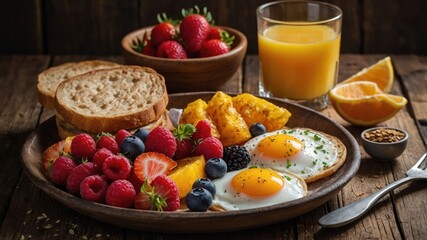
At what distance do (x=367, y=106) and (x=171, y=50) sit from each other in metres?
0.92

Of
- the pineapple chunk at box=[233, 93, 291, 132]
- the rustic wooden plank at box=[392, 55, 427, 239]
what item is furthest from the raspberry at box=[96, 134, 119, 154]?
the rustic wooden plank at box=[392, 55, 427, 239]

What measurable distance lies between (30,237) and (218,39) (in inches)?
59.5

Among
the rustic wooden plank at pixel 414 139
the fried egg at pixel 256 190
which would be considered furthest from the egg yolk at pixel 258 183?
the rustic wooden plank at pixel 414 139

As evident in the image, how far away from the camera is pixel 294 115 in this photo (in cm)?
321

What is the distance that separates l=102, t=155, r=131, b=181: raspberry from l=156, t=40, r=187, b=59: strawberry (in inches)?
43.8

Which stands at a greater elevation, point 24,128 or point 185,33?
point 185,33

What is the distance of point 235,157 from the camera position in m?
2.70

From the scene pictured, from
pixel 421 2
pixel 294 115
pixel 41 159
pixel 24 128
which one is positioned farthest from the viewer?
pixel 421 2

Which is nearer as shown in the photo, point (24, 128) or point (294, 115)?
point (294, 115)

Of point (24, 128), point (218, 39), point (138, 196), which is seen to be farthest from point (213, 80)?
point (138, 196)

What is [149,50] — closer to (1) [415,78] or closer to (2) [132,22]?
(2) [132,22]

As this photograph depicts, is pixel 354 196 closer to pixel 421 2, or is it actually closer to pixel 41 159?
pixel 41 159

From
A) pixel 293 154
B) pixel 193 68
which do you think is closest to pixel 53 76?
pixel 193 68

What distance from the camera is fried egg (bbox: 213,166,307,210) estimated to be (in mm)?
2473
